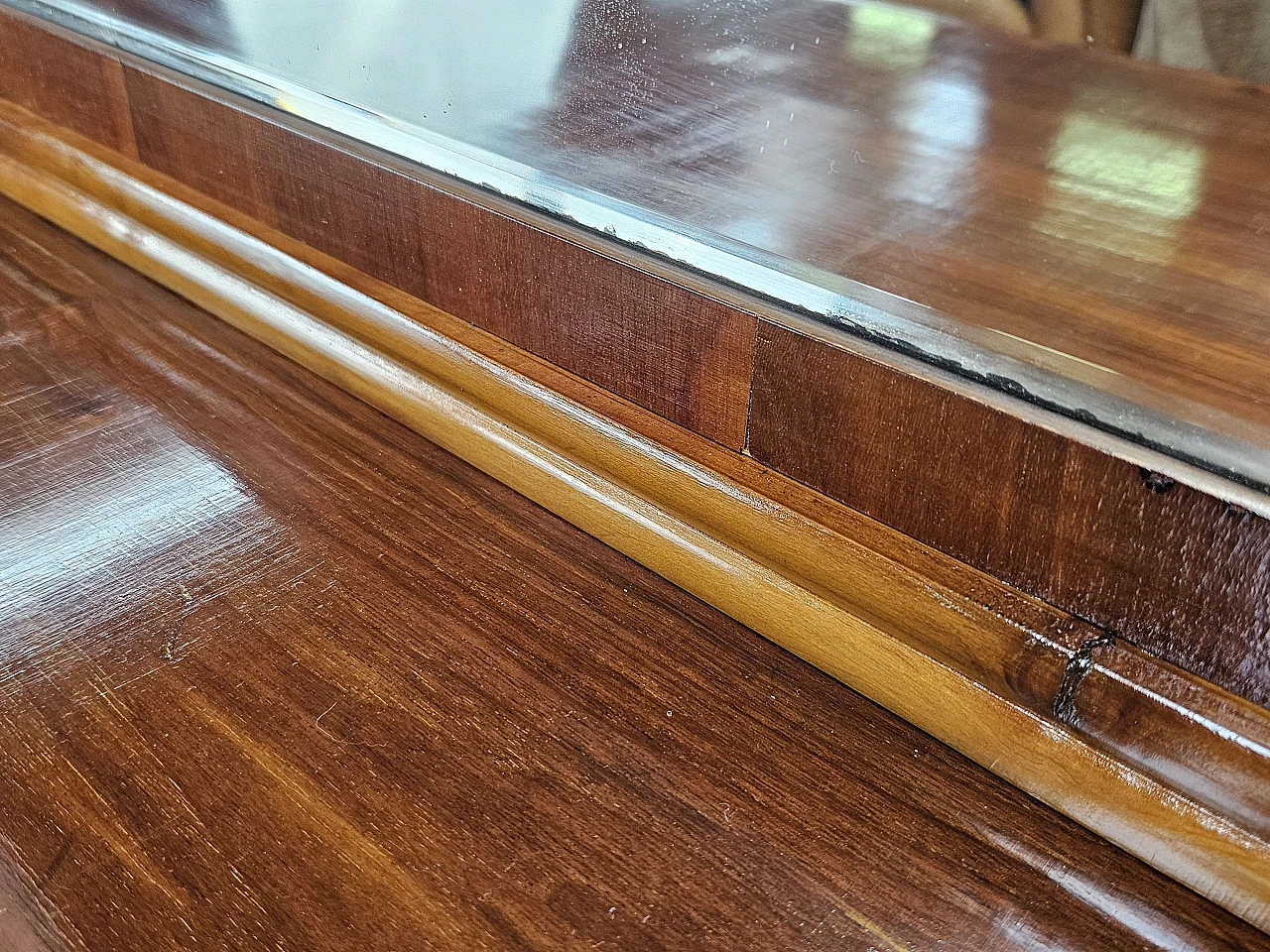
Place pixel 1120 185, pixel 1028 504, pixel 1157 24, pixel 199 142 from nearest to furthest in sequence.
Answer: pixel 1028 504 → pixel 1120 185 → pixel 199 142 → pixel 1157 24

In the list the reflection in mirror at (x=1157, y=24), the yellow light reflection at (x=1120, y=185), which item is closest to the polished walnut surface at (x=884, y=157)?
the yellow light reflection at (x=1120, y=185)

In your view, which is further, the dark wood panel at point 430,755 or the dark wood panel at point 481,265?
the dark wood panel at point 481,265

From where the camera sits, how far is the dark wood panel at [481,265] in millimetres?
550

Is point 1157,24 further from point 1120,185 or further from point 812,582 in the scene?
point 812,582

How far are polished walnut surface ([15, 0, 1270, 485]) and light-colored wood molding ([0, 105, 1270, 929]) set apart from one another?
96 millimetres

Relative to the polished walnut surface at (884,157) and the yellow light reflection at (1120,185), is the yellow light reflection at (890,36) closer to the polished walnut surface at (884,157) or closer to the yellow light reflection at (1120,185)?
the polished walnut surface at (884,157)

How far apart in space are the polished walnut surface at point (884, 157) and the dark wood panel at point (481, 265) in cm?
2

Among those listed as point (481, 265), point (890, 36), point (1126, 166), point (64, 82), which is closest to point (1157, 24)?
point (890, 36)

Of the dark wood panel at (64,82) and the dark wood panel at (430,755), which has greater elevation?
the dark wood panel at (64,82)

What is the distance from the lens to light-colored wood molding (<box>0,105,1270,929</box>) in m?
0.43

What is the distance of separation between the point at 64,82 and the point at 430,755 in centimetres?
71

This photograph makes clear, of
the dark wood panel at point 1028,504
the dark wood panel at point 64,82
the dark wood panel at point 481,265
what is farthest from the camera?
the dark wood panel at point 64,82

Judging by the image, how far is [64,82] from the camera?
2.97 ft

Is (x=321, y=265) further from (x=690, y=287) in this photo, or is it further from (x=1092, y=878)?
(x=1092, y=878)
